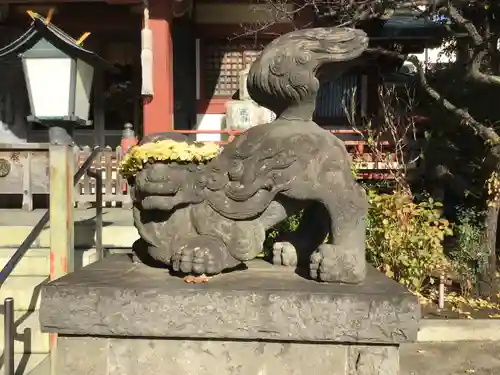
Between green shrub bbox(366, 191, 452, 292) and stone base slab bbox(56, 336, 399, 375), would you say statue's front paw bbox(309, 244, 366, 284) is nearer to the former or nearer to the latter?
stone base slab bbox(56, 336, 399, 375)

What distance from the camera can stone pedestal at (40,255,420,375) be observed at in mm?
1870

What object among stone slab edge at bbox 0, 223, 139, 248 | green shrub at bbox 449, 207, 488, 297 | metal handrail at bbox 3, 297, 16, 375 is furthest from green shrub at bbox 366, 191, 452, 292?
metal handrail at bbox 3, 297, 16, 375

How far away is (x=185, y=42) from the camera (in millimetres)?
9211

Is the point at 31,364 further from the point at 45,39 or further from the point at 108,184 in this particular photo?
the point at 108,184

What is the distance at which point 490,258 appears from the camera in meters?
5.61

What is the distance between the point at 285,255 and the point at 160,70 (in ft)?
20.3

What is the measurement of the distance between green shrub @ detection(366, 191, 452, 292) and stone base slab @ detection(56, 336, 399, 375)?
315cm

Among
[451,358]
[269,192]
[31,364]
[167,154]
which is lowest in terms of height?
[451,358]

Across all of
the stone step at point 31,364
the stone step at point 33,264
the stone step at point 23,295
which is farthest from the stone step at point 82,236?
the stone step at point 31,364

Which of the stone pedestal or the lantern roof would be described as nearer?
the stone pedestal

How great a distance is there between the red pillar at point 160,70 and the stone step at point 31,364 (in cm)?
486

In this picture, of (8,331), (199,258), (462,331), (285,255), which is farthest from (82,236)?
(462,331)

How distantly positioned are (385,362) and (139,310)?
0.94 meters

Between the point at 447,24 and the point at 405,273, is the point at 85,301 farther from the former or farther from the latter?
the point at 447,24
